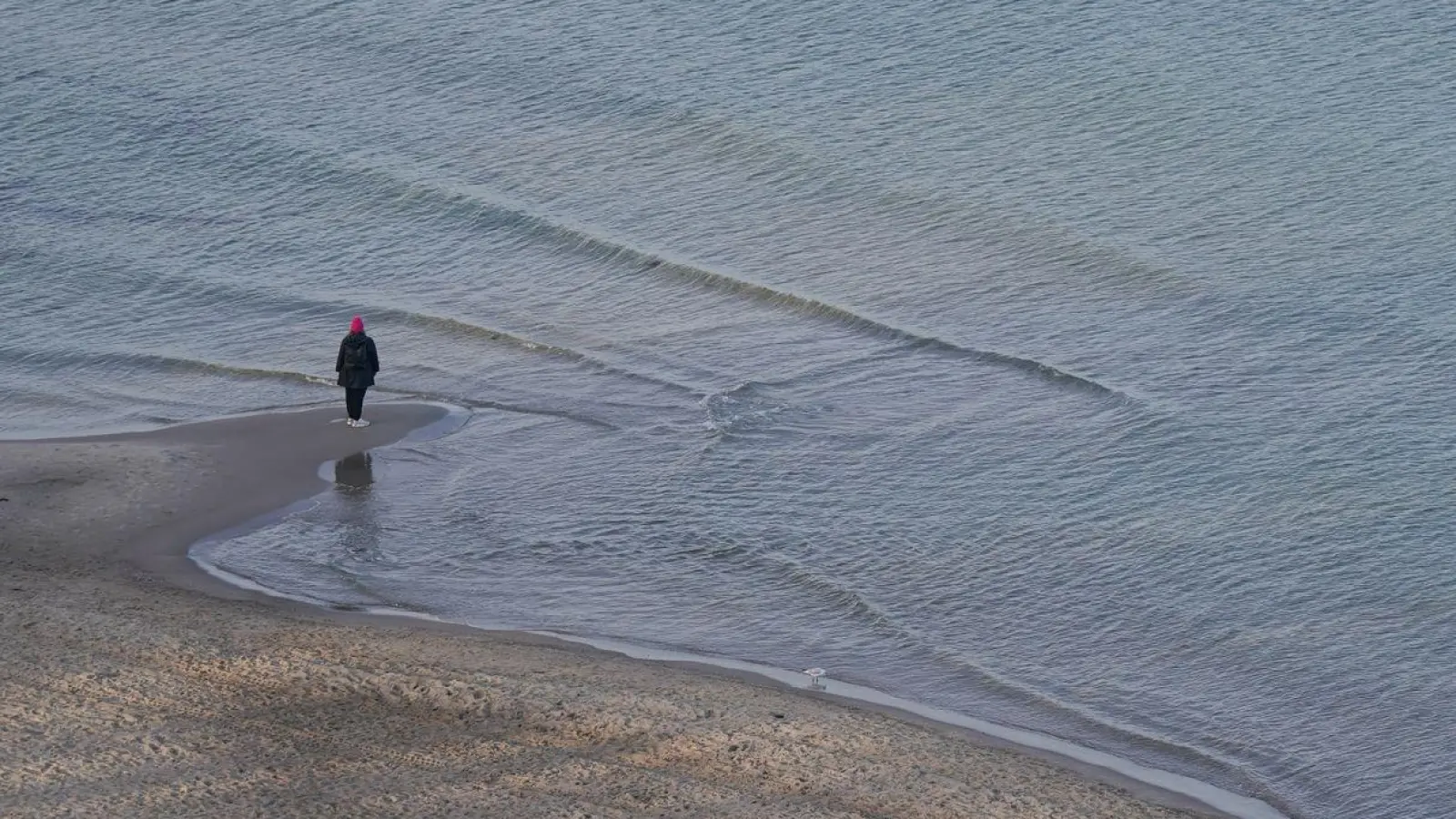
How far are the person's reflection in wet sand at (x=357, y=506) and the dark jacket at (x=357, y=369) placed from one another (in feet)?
3.05

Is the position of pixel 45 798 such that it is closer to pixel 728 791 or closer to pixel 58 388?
pixel 728 791

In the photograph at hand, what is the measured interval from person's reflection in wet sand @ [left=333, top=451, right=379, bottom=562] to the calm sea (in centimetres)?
11

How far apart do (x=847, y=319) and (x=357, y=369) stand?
909 cm

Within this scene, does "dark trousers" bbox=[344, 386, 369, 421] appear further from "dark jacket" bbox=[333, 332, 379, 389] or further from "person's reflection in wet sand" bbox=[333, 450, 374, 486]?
"person's reflection in wet sand" bbox=[333, 450, 374, 486]

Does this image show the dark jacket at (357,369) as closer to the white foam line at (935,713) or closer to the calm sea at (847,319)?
the calm sea at (847,319)

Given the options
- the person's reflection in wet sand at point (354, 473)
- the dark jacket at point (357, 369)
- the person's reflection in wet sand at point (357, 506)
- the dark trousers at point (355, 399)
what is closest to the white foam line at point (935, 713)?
the person's reflection in wet sand at point (357, 506)

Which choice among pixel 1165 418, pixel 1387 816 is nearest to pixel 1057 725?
pixel 1387 816

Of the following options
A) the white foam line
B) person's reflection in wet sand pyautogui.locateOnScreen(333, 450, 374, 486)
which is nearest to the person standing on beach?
person's reflection in wet sand pyautogui.locateOnScreen(333, 450, 374, 486)

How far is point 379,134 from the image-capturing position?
42906mm

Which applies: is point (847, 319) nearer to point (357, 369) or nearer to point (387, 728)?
point (357, 369)

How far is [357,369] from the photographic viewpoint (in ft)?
84.0

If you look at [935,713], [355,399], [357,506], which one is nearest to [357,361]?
[355,399]

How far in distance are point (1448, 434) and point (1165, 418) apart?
371cm

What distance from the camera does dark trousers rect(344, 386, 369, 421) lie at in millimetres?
25875
